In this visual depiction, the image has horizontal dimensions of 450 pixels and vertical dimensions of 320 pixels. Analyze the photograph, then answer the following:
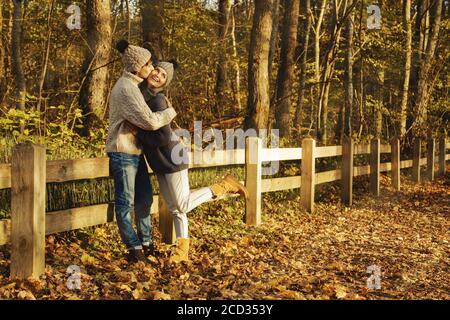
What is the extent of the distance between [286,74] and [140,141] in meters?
10.8

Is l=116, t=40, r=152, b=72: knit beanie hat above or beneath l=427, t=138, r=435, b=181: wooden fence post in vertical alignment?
above

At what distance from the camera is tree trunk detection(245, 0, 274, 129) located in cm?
1197

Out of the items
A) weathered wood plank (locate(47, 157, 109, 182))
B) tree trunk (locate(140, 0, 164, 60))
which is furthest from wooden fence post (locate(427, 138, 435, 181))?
weathered wood plank (locate(47, 157, 109, 182))

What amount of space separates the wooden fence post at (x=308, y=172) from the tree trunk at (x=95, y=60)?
141 inches

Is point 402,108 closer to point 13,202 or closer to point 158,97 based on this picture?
point 158,97

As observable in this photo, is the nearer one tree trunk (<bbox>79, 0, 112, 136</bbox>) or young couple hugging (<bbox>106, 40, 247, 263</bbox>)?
young couple hugging (<bbox>106, 40, 247, 263</bbox>)

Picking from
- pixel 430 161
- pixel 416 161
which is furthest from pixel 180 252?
pixel 430 161

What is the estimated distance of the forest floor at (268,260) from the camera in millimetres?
5489

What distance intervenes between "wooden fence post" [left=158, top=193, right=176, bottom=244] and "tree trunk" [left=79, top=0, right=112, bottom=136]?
3.08 m

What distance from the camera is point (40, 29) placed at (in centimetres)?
1814

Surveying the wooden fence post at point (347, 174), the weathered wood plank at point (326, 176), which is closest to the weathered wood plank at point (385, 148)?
the weathered wood plank at point (326, 176)

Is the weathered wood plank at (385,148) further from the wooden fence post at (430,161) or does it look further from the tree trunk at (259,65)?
the tree trunk at (259,65)

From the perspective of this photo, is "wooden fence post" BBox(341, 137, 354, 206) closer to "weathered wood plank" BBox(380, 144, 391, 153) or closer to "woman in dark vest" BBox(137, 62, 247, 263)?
"weathered wood plank" BBox(380, 144, 391, 153)

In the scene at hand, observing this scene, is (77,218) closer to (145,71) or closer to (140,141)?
(140,141)
